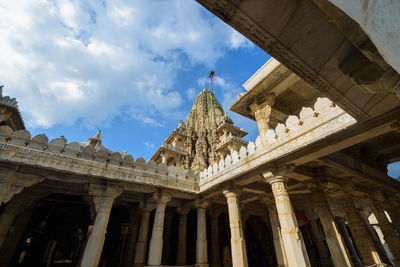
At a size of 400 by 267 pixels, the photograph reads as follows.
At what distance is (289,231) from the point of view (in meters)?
5.93

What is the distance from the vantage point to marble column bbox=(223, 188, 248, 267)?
7.33 m

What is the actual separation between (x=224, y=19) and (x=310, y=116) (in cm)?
529

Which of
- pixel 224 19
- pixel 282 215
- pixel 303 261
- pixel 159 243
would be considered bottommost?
pixel 303 261

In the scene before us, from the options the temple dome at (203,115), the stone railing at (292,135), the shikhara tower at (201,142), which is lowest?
the stone railing at (292,135)

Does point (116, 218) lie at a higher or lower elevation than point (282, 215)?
higher

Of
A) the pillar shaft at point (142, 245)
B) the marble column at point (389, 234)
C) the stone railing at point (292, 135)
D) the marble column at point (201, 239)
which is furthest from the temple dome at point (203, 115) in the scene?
the marble column at point (389, 234)

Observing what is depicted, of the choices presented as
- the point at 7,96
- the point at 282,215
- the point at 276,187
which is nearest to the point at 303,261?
the point at 282,215

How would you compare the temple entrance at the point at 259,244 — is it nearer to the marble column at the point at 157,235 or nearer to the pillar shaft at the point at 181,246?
the pillar shaft at the point at 181,246

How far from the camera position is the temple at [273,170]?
8.11 feet

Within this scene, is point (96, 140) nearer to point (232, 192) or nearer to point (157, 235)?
point (157, 235)

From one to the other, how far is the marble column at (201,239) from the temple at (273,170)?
7 centimetres

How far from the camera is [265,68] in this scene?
30.7 feet

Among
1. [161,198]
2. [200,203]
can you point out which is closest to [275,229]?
[200,203]

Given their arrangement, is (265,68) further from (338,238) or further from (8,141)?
(8,141)
